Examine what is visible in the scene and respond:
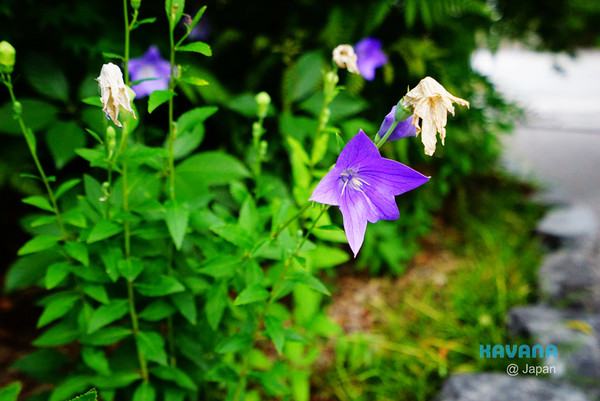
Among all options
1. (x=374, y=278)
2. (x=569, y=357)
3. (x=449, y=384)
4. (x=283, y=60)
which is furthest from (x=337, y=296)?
(x=283, y=60)

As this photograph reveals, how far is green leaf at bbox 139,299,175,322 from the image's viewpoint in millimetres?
1271

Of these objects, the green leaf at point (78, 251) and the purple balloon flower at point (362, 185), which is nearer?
the purple balloon flower at point (362, 185)

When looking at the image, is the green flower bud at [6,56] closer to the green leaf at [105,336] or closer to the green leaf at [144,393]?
the green leaf at [105,336]

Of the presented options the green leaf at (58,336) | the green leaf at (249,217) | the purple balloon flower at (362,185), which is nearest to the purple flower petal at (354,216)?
the purple balloon flower at (362,185)

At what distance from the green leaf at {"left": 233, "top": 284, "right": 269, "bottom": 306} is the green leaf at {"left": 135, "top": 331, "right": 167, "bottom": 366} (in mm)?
302

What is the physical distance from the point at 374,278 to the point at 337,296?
0.29 metres

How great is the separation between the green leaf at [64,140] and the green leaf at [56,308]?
1.71 ft

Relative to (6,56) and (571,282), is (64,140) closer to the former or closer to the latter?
(6,56)

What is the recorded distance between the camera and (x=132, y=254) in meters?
1.25

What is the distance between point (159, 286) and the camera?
1223mm

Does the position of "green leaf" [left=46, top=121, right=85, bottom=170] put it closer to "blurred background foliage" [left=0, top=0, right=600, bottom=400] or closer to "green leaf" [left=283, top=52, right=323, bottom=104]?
"blurred background foliage" [left=0, top=0, right=600, bottom=400]

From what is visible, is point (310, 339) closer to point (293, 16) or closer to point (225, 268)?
point (225, 268)

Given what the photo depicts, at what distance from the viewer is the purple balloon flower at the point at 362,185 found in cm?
87

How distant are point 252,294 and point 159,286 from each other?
10.9 inches
